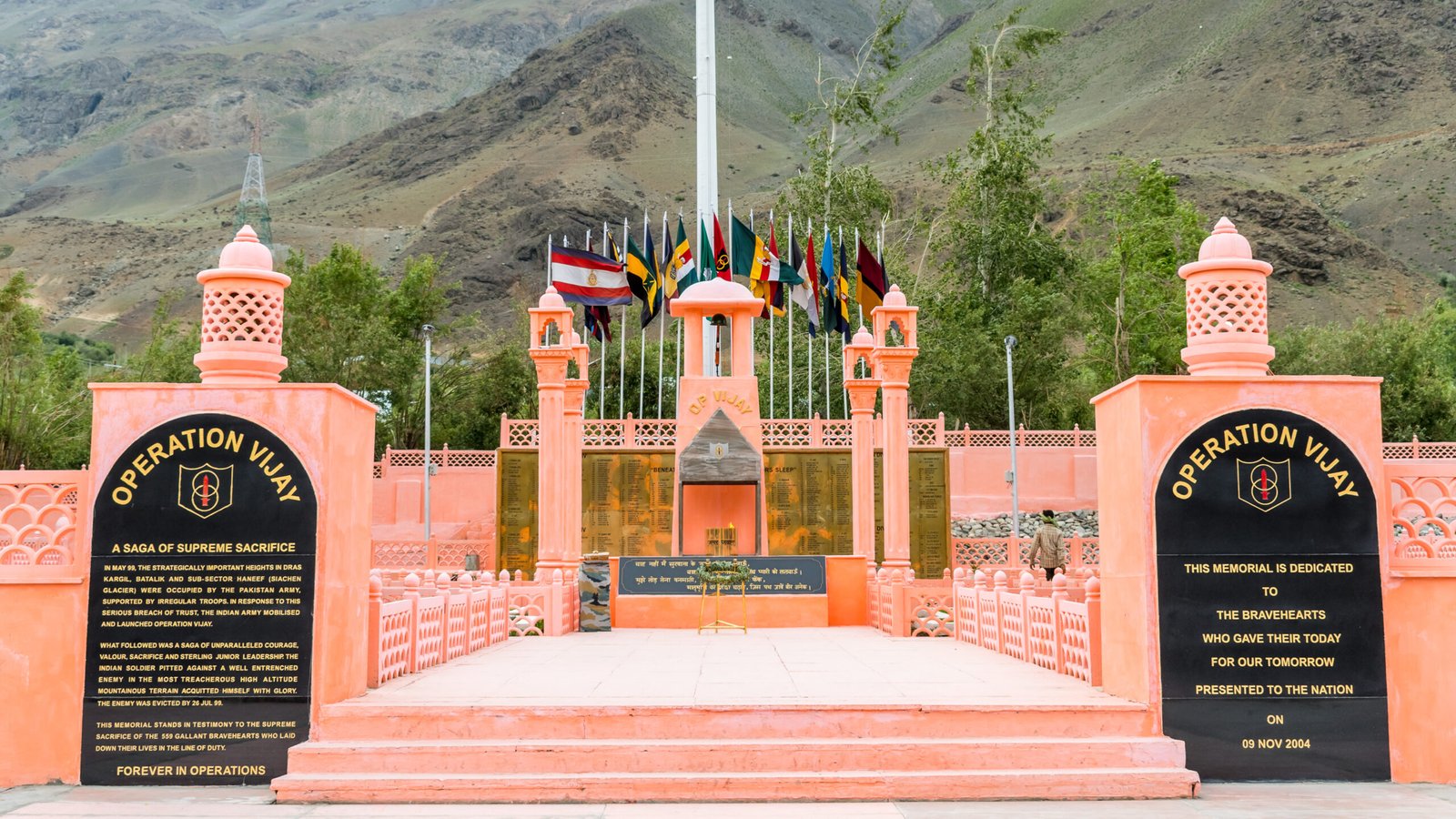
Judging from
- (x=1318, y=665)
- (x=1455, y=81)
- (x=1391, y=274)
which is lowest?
(x=1318, y=665)

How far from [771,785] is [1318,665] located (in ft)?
12.0

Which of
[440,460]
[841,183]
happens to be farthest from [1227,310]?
[841,183]

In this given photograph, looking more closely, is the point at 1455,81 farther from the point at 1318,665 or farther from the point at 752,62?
the point at 1318,665

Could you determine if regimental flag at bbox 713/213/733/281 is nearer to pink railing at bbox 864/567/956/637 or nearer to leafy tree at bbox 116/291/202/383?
pink railing at bbox 864/567/956/637

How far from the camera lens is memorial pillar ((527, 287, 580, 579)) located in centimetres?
1753

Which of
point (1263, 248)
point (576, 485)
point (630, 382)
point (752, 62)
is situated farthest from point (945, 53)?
point (576, 485)

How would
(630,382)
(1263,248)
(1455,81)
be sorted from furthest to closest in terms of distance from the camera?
(1455,81) < (1263,248) < (630,382)

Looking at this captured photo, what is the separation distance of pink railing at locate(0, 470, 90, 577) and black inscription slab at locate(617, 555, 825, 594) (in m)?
9.76

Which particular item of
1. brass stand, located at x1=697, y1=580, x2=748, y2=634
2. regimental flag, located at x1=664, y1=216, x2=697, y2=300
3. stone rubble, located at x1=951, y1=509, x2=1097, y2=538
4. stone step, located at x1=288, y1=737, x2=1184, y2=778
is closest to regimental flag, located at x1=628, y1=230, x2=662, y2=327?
regimental flag, located at x1=664, y1=216, x2=697, y2=300

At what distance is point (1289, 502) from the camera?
26.0 ft

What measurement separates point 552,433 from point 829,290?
9.45 m

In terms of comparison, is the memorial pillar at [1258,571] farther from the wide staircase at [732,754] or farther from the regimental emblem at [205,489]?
the regimental emblem at [205,489]

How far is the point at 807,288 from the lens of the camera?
2572 centimetres

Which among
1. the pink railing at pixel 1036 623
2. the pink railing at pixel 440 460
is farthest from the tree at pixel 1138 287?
the pink railing at pixel 1036 623
